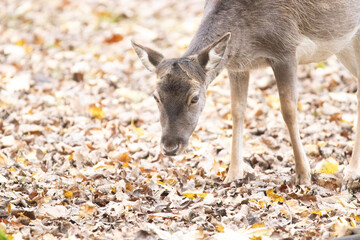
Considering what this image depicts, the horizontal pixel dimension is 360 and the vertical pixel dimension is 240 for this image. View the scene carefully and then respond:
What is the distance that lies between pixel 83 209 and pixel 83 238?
1.73 ft

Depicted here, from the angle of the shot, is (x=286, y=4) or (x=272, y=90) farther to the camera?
(x=272, y=90)

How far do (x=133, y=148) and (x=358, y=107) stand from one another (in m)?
2.86

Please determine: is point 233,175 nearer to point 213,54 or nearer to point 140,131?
point 213,54

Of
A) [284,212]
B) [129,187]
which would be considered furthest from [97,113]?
[284,212]

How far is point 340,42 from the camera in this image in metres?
6.92

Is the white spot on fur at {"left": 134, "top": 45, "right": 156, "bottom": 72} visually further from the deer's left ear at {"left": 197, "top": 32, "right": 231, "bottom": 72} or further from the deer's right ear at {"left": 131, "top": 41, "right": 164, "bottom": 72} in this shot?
the deer's left ear at {"left": 197, "top": 32, "right": 231, "bottom": 72}

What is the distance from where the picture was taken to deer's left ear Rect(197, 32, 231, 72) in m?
5.62

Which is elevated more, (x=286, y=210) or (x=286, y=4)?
(x=286, y=4)

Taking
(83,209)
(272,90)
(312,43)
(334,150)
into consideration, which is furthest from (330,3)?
(83,209)

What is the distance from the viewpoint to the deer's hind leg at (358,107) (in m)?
6.34

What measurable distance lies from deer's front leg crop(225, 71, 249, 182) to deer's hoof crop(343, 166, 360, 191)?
117cm

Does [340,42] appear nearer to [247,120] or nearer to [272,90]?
[247,120]

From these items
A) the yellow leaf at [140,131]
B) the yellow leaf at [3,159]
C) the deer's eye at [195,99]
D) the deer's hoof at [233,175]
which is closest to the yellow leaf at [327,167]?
the deer's hoof at [233,175]

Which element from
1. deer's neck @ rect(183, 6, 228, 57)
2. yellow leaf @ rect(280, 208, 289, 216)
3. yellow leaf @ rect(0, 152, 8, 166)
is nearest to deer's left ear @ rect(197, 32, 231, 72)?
deer's neck @ rect(183, 6, 228, 57)
